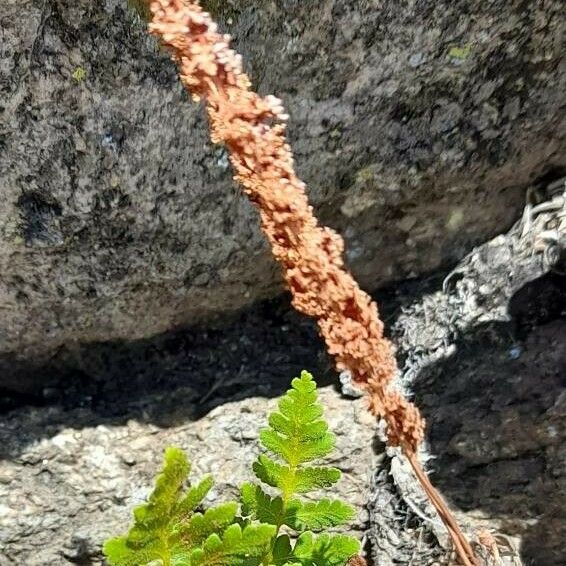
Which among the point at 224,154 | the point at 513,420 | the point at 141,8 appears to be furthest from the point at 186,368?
the point at 141,8

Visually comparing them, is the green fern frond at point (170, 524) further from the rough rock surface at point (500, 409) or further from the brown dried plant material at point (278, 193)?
the rough rock surface at point (500, 409)

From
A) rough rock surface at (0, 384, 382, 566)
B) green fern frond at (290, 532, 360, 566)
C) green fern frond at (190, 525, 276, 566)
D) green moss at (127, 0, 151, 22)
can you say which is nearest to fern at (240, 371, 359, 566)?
green fern frond at (290, 532, 360, 566)

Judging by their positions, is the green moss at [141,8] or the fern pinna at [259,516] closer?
the fern pinna at [259,516]

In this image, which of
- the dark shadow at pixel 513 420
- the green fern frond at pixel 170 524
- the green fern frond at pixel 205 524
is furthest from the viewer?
the dark shadow at pixel 513 420

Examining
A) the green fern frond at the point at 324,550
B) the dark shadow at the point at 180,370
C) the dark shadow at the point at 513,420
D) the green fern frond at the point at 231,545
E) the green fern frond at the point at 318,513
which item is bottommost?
the green fern frond at the point at 231,545

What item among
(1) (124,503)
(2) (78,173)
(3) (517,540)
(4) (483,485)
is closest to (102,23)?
(2) (78,173)

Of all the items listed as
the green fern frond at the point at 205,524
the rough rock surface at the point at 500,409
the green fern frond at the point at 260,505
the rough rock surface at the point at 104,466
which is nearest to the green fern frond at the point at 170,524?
the green fern frond at the point at 205,524
